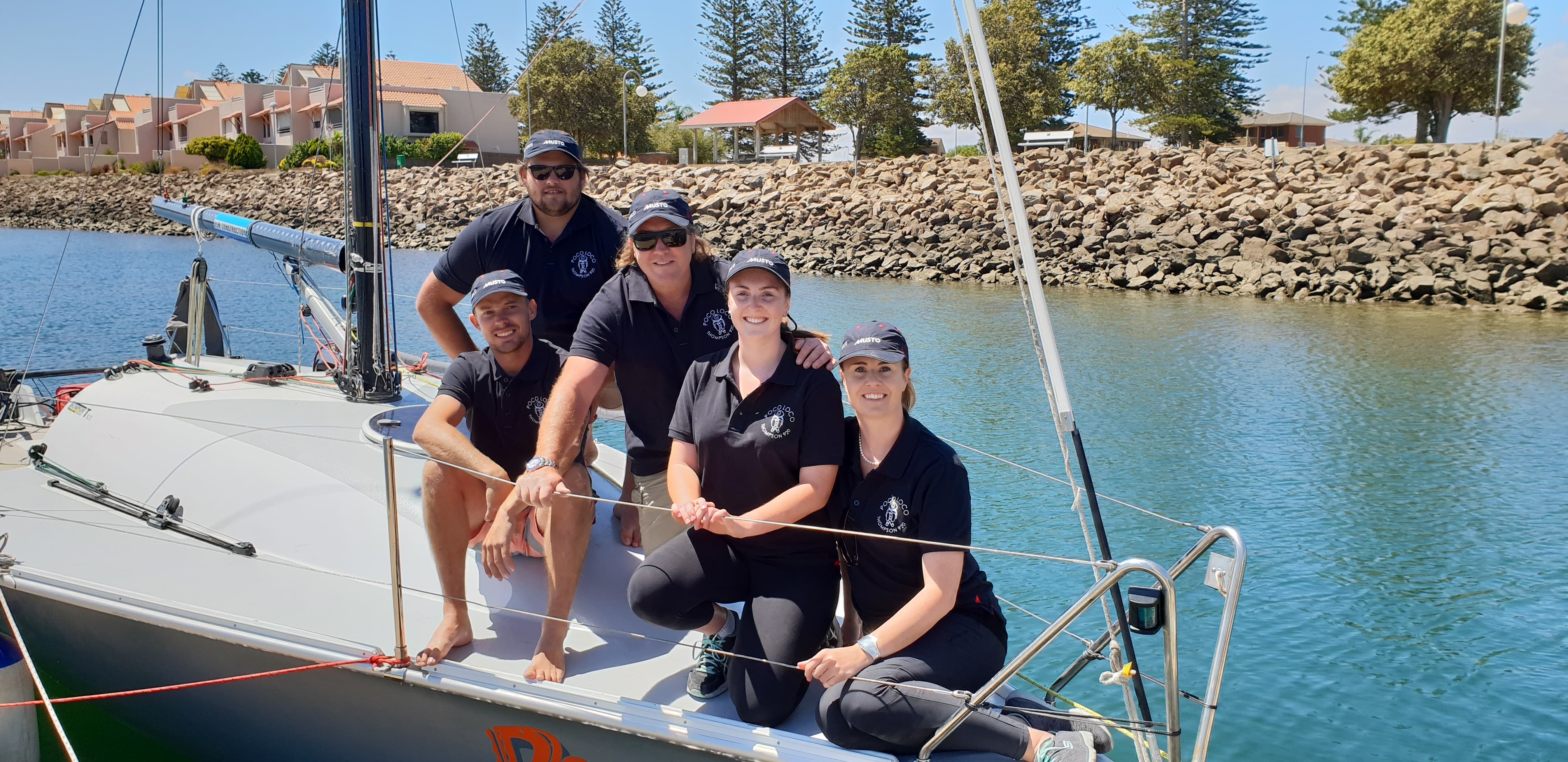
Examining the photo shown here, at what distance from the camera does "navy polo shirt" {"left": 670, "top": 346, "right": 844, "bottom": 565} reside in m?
3.01

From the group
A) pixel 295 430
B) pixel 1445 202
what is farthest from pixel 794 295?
pixel 295 430

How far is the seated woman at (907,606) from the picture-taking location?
2.70 metres

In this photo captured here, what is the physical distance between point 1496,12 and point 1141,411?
32.9 meters

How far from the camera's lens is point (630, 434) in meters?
3.68

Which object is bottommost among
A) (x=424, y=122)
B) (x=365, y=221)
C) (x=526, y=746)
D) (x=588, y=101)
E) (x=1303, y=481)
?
(x=1303, y=481)

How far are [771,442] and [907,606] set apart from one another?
594mm

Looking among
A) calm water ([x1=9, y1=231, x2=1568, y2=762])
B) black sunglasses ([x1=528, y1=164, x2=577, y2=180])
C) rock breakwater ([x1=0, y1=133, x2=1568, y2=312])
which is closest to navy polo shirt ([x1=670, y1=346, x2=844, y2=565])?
black sunglasses ([x1=528, y1=164, x2=577, y2=180])

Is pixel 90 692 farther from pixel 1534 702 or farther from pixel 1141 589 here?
pixel 1534 702

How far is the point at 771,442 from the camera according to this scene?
9.91 feet

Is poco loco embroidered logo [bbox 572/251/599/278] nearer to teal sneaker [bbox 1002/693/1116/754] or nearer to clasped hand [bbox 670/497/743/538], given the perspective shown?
clasped hand [bbox 670/497/743/538]

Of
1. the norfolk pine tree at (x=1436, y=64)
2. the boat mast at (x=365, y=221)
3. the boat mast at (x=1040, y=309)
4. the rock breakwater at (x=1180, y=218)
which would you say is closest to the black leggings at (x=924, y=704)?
the boat mast at (x=1040, y=309)

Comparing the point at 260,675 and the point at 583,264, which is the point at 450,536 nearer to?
the point at 260,675

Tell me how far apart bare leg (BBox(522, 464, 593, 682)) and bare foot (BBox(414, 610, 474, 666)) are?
0.74ft

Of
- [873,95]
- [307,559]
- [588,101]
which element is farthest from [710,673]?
[588,101]
